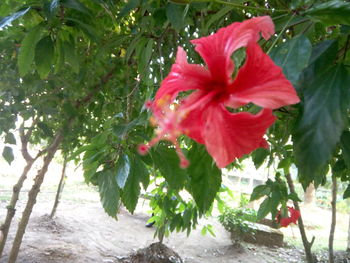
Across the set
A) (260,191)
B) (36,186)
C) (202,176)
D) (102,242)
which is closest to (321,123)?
(202,176)

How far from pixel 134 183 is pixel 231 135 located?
0.50 m

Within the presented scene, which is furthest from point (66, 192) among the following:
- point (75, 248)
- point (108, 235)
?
point (75, 248)

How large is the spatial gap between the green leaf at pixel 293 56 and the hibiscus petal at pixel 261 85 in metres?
0.05

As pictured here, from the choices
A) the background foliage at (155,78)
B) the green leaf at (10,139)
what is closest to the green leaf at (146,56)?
the background foliage at (155,78)

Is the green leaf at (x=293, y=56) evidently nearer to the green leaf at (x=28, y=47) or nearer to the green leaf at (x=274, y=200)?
the green leaf at (x=28, y=47)

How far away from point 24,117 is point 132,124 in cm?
115

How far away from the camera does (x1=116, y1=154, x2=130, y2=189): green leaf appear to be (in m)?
0.74

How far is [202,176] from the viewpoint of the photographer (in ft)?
1.99

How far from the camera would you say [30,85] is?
→ 1.68m

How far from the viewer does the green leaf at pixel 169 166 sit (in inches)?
30.5

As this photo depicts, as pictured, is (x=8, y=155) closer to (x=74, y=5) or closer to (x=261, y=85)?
(x=74, y=5)

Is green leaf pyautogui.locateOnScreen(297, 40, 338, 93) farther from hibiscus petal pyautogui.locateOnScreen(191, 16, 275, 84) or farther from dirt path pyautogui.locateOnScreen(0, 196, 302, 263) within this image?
dirt path pyautogui.locateOnScreen(0, 196, 302, 263)

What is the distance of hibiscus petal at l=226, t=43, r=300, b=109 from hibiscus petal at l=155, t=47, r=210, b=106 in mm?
50

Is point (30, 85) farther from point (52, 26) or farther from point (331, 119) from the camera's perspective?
point (331, 119)
